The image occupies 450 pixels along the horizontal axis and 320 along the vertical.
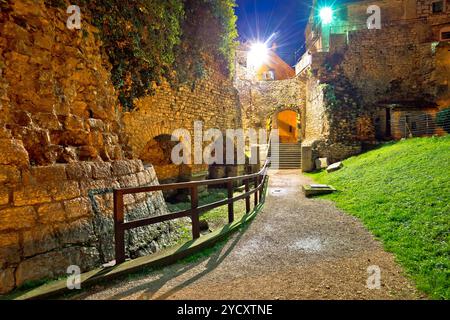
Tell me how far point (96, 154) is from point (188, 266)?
2427mm

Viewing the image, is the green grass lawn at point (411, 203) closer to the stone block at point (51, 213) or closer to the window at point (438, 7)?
the stone block at point (51, 213)

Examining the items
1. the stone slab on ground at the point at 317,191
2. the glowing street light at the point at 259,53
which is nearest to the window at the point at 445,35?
the glowing street light at the point at 259,53

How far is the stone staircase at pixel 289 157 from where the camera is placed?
50.1 ft

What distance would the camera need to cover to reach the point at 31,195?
9.02ft

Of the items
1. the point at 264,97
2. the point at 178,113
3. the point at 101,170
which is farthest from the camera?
the point at 264,97

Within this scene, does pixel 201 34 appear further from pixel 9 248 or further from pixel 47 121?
pixel 9 248

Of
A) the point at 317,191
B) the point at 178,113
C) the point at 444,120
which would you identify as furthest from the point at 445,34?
the point at 178,113

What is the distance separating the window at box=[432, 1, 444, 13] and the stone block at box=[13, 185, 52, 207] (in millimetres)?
25444

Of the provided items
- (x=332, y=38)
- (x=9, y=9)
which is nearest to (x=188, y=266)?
(x=9, y=9)

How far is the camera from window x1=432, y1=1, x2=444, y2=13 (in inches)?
663

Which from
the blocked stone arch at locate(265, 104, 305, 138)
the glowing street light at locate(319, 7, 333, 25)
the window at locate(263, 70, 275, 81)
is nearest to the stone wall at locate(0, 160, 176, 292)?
the blocked stone arch at locate(265, 104, 305, 138)

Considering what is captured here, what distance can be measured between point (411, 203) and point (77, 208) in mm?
6014

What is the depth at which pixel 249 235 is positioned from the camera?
4.11 m
